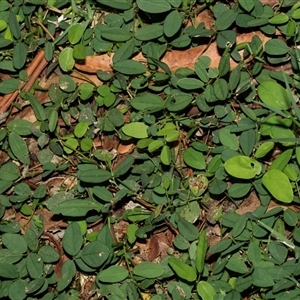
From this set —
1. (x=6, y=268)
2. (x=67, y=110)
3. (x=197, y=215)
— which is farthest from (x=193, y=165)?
(x=6, y=268)

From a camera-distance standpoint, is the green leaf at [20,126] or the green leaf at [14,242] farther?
the green leaf at [20,126]

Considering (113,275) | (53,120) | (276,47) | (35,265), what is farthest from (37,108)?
(276,47)

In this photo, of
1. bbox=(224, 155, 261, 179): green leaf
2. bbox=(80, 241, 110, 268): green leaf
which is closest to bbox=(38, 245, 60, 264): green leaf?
bbox=(80, 241, 110, 268): green leaf

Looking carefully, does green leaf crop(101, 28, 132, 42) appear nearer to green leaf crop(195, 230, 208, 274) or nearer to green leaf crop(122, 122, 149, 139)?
green leaf crop(122, 122, 149, 139)

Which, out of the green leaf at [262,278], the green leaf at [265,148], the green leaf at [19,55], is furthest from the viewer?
the green leaf at [19,55]

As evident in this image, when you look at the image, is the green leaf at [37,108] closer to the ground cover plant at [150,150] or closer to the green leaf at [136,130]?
the ground cover plant at [150,150]

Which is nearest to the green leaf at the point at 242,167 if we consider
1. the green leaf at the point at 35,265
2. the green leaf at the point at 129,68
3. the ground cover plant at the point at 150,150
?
the ground cover plant at the point at 150,150

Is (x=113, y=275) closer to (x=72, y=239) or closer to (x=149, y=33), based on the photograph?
(x=72, y=239)
